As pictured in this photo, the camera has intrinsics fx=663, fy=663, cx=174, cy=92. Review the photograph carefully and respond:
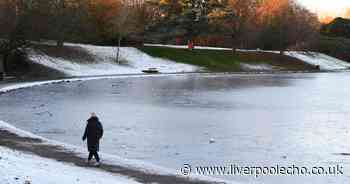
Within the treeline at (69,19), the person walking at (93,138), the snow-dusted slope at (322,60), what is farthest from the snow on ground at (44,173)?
the snow-dusted slope at (322,60)

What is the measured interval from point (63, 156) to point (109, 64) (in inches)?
1822

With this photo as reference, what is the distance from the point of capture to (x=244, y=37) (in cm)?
8919

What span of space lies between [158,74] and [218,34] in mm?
36951

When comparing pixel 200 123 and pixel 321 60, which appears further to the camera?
pixel 321 60

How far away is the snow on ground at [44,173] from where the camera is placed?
1054cm

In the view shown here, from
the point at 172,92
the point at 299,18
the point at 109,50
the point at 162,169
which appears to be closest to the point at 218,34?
the point at 299,18

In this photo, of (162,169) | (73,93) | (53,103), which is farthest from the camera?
(73,93)

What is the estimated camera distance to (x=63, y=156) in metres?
15.3

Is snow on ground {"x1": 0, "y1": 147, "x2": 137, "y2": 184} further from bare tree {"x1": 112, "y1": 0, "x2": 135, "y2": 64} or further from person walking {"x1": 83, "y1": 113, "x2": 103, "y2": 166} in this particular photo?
bare tree {"x1": 112, "y1": 0, "x2": 135, "y2": 64}

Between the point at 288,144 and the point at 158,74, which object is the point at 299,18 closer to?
the point at 158,74

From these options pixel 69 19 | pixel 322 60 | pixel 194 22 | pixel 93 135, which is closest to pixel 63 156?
pixel 93 135

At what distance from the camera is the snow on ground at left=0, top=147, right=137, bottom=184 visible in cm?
1054

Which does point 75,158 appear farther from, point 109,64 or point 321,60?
point 321,60

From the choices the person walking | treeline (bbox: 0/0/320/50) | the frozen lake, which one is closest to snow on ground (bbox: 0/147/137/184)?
the person walking
